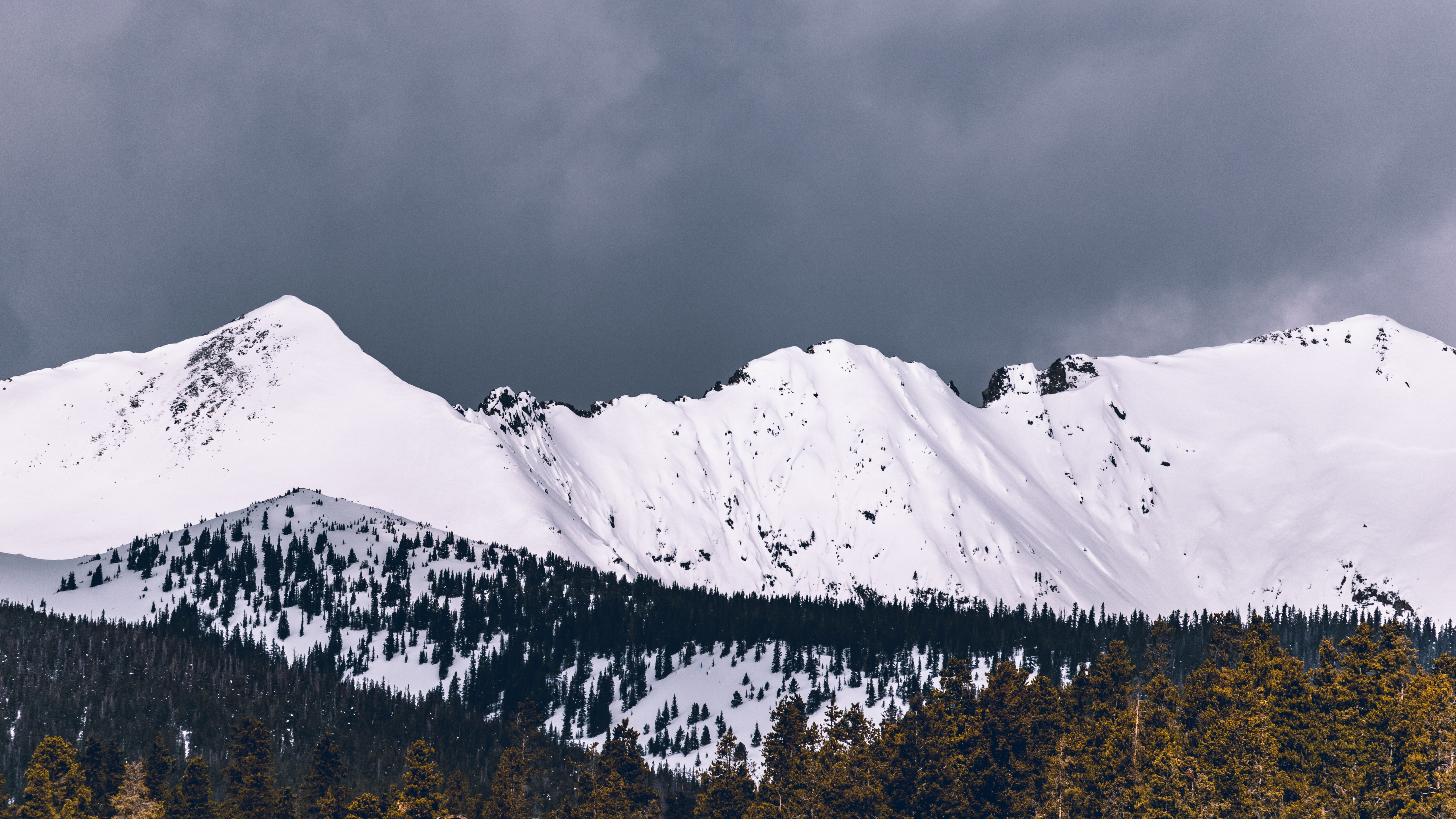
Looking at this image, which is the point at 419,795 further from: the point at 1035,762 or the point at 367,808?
the point at 1035,762

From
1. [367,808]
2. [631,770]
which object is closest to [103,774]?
[367,808]

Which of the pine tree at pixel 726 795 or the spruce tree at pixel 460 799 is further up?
the pine tree at pixel 726 795

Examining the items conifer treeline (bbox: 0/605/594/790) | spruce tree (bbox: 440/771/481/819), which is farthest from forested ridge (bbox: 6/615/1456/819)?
conifer treeline (bbox: 0/605/594/790)

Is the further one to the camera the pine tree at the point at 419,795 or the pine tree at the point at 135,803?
the pine tree at the point at 135,803

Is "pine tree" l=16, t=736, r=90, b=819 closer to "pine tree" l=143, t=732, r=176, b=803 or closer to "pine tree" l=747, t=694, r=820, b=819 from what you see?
"pine tree" l=143, t=732, r=176, b=803

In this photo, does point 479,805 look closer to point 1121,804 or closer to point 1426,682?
point 1121,804

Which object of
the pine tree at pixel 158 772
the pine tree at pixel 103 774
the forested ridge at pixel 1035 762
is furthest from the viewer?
the pine tree at pixel 158 772

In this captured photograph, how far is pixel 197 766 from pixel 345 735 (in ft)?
260

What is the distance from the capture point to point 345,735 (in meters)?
191

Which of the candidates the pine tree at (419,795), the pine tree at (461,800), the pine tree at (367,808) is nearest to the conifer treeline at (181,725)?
the pine tree at (461,800)

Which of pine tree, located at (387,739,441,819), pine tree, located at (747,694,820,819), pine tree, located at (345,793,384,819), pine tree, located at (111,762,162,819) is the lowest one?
pine tree, located at (111,762,162,819)

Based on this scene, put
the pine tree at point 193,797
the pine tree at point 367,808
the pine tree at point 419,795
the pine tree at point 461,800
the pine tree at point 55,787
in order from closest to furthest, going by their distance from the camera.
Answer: the pine tree at point 419,795
the pine tree at point 367,808
the pine tree at point 55,787
the pine tree at point 193,797
the pine tree at point 461,800

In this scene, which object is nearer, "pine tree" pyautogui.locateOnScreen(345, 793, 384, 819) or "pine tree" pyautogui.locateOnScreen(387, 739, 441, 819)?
"pine tree" pyautogui.locateOnScreen(387, 739, 441, 819)

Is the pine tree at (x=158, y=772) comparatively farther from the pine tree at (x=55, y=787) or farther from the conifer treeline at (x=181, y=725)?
the conifer treeline at (x=181, y=725)
